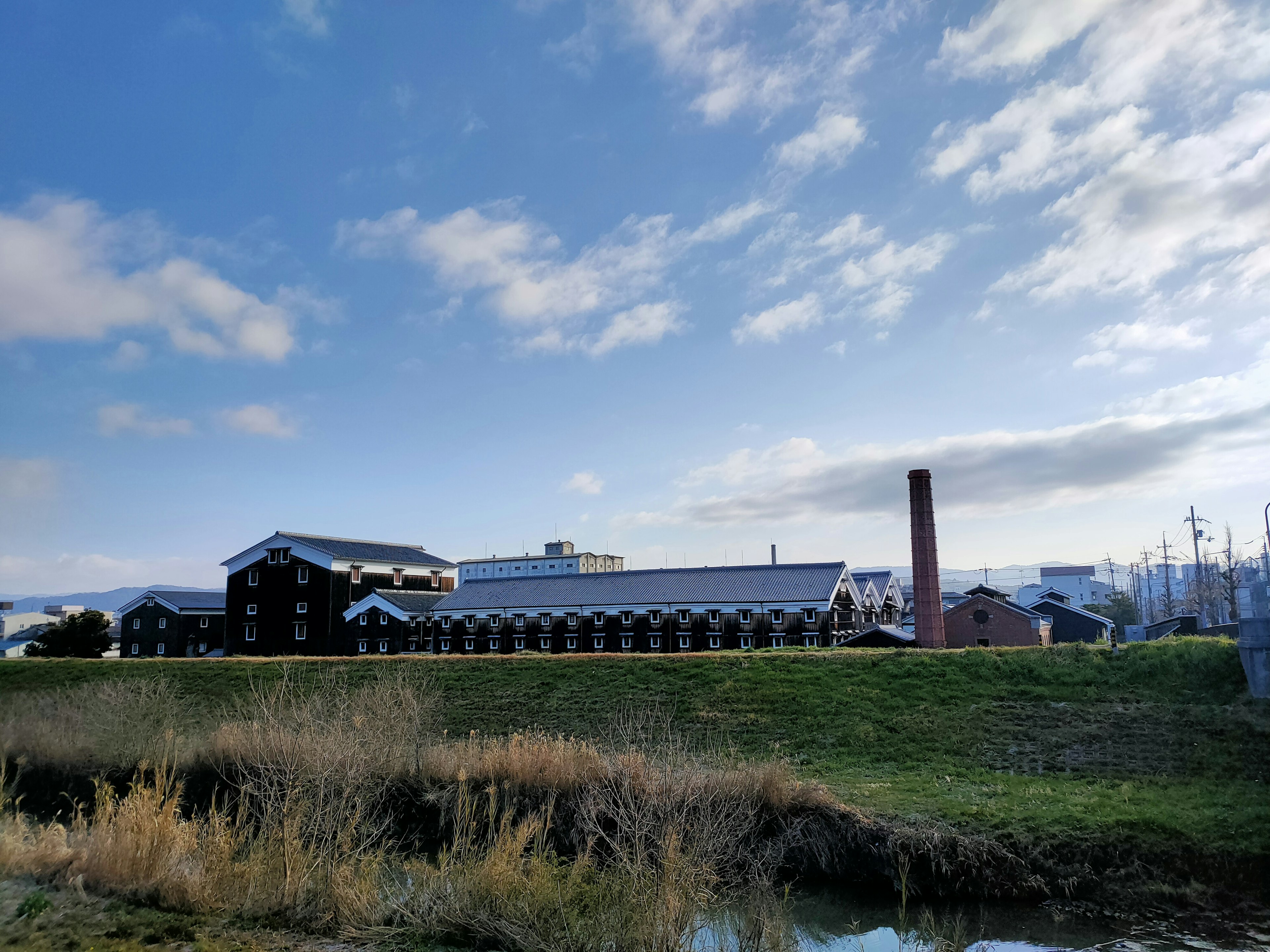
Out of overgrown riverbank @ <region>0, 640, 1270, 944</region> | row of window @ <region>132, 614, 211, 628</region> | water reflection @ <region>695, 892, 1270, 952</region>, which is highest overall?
row of window @ <region>132, 614, 211, 628</region>

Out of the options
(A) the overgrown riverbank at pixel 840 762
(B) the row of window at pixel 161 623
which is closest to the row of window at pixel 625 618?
(A) the overgrown riverbank at pixel 840 762

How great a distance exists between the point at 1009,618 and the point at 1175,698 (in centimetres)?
1965

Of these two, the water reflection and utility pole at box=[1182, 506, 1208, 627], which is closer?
the water reflection

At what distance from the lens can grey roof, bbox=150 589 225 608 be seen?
1969 inches

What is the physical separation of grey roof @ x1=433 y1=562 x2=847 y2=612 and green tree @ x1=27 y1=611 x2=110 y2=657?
19.5m

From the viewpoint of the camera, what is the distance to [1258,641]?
59.0 feet

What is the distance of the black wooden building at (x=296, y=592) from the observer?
45500mm

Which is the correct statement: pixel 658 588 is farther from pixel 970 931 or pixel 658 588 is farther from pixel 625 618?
pixel 970 931

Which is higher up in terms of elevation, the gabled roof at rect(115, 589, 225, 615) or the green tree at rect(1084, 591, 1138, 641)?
the gabled roof at rect(115, 589, 225, 615)

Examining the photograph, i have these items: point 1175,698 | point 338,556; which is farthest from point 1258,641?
point 338,556

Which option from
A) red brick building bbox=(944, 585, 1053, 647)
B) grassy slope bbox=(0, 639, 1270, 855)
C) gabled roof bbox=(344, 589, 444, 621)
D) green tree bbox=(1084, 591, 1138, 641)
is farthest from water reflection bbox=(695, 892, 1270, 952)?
green tree bbox=(1084, 591, 1138, 641)

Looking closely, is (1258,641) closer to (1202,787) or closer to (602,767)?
(1202,787)

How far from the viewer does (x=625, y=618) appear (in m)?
41.5

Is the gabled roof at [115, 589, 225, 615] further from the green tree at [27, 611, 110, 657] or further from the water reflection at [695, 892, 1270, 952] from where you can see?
the water reflection at [695, 892, 1270, 952]
